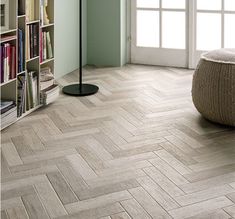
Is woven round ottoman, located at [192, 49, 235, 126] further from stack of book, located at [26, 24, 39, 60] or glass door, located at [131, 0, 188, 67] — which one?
glass door, located at [131, 0, 188, 67]

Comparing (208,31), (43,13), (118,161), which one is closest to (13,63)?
(43,13)

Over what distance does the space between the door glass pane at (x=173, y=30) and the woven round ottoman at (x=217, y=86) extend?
171cm

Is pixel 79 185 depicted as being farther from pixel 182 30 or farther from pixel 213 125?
pixel 182 30

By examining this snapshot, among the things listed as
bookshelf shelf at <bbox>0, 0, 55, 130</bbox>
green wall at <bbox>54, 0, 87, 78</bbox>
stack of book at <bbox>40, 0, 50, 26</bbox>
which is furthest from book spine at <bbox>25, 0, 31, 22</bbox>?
green wall at <bbox>54, 0, 87, 78</bbox>

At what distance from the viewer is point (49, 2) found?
361cm

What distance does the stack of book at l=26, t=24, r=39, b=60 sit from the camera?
10.9 feet

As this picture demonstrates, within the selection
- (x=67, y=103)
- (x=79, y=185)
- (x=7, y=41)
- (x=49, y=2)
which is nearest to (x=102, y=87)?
(x=67, y=103)

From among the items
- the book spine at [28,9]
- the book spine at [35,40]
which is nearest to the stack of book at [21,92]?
the book spine at [35,40]

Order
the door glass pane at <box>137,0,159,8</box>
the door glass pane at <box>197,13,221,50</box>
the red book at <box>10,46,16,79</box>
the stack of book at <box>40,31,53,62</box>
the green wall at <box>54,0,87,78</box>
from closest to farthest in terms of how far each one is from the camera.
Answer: the red book at <box>10,46,16,79</box> → the stack of book at <box>40,31,53,62</box> → the green wall at <box>54,0,87,78</box> → the door glass pane at <box>197,13,221,50</box> → the door glass pane at <box>137,0,159,8</box>

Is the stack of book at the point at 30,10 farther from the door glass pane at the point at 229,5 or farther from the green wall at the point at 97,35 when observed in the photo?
the door glass pane at the point at 229,5

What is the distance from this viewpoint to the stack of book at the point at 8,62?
3.02 metres

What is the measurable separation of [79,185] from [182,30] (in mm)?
2988

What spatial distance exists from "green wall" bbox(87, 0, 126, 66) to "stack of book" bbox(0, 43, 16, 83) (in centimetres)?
201

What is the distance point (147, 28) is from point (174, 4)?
0.41m
